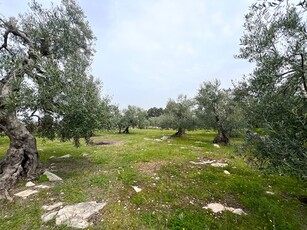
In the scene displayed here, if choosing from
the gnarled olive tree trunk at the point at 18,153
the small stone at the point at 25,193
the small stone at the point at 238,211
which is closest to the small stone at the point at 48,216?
the small stone at the point at 25,193

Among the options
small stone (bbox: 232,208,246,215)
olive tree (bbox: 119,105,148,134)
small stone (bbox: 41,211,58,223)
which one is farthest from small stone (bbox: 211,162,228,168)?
olive tree (bbox: 119,105,148,134)

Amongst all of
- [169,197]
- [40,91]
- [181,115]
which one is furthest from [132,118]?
[169,197]

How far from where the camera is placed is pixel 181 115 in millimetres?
30656

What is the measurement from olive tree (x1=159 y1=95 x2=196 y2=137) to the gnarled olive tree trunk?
2300 centimetres

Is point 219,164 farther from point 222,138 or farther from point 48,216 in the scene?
point 222,138

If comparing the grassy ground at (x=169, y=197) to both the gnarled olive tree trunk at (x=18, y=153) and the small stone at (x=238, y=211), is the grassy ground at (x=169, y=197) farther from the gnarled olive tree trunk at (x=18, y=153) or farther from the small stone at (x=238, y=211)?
the gnarled olive tree trunk at (x=18, y=153)

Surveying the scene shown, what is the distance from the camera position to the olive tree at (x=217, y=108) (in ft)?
71.6

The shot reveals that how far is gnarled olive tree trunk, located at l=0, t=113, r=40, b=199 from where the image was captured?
27.8 feet

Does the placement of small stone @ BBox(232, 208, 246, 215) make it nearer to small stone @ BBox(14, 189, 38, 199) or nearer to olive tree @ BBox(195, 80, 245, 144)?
small stone @ BBox(14, 189, 38, 199)

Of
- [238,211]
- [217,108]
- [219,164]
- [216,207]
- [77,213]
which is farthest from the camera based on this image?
[217,108]

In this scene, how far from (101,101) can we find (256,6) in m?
7.98

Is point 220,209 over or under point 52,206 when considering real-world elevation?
under

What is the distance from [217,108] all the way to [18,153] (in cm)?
1983

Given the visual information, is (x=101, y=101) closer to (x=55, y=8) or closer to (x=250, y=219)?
(x=55, y=8)
